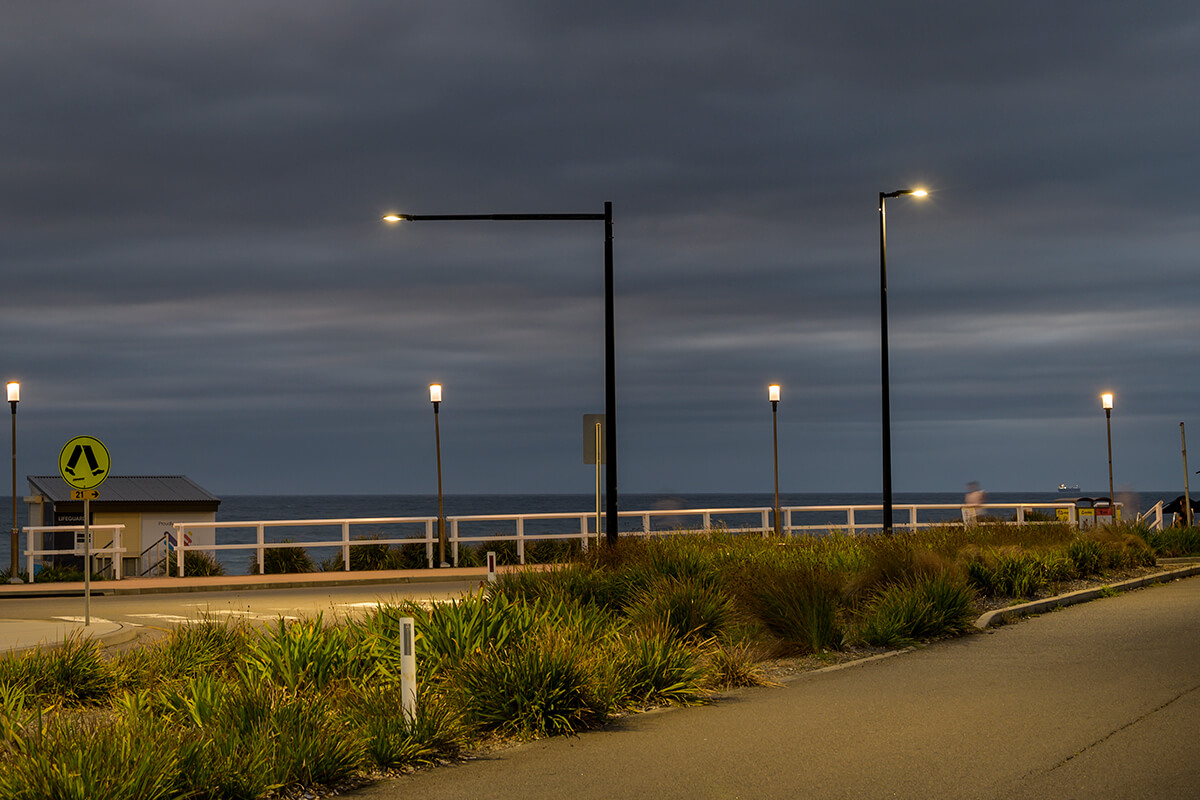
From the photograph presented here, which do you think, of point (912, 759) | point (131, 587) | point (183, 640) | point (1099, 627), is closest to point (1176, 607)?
point (1099, 627)

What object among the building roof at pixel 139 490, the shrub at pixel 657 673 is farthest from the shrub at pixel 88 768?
the building roof at pixel 139 490

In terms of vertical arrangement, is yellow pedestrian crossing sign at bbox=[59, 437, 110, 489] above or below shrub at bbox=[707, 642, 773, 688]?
above

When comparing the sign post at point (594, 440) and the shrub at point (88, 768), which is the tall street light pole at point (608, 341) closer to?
the sign post at point (594, 440)

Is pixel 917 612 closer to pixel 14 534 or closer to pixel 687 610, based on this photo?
pixel 687 610

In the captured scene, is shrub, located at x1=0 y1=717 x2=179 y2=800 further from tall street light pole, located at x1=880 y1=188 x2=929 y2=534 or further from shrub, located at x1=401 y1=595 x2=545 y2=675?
tall street light pole, located at x1=880 y1=188 x2=929 y2=534

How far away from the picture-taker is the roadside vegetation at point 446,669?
7520 mm

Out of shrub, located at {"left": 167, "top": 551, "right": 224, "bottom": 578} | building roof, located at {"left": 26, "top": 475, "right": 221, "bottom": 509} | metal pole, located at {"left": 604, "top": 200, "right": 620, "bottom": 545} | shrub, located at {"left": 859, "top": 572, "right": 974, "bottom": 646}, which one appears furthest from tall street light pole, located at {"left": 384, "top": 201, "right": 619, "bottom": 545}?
building roof, located at {"left": 26, "top": 475, "right": 221, "bottom": 509}

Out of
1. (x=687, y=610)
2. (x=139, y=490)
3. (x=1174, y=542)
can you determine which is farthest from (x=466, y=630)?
(x=139, y=490)

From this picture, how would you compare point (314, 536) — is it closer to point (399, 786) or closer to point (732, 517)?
point (732, 517)

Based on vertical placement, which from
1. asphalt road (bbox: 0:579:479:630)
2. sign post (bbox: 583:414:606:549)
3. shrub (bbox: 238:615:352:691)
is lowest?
asphalt road (bbox: 0:579:479:630)

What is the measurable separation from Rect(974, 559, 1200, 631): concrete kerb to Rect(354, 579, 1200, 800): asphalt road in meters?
3.29

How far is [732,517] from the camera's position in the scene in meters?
Result: 141

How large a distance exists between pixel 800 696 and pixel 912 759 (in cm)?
263

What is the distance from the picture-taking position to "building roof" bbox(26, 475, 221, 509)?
41.5 meters
